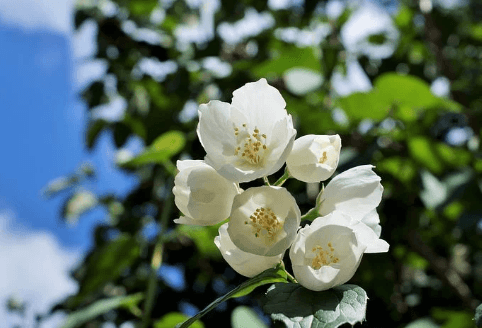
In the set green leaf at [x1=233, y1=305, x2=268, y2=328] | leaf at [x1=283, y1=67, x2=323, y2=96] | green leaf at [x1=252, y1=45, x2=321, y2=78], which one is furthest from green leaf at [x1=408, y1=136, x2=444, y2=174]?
green leaf at [x1=233, y1=305, x2=268, y2=328]

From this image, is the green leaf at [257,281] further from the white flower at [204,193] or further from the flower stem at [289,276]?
the white flower at [204,193]

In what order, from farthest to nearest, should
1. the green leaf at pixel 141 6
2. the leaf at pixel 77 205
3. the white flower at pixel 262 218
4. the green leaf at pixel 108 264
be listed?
the leaf at pixel 77 205
the green leaf at pixel 141 6
the green leaf at pixel 108 264
the white flower at pixel 262 218

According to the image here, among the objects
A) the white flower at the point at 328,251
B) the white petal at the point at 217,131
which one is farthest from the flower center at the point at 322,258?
the white petal at the point at 217,131

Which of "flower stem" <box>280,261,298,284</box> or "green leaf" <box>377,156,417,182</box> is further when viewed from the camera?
"green leaf" <box>377,156,417,182</box>

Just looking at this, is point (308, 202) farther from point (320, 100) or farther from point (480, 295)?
point (480, 295)

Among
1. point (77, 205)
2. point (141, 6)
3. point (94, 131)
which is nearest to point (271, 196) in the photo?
point (94, 131)

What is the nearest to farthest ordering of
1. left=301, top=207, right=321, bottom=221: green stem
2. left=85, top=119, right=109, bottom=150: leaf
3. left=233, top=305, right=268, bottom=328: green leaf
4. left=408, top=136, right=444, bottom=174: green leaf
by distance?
1. left=301, top=207, right=321, bottom=221: green stem
2. left=233, top=305, right=268, bottom=328: green leaf
3. left=408, top=136, right=444, bottom=174: green leaf
4. left=85, top=119, right=109, bottom=150: leaf

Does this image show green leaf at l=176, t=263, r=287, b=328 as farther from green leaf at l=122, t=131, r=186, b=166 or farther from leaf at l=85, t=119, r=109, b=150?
leaf at l=85, t=119, r=109, b=150
